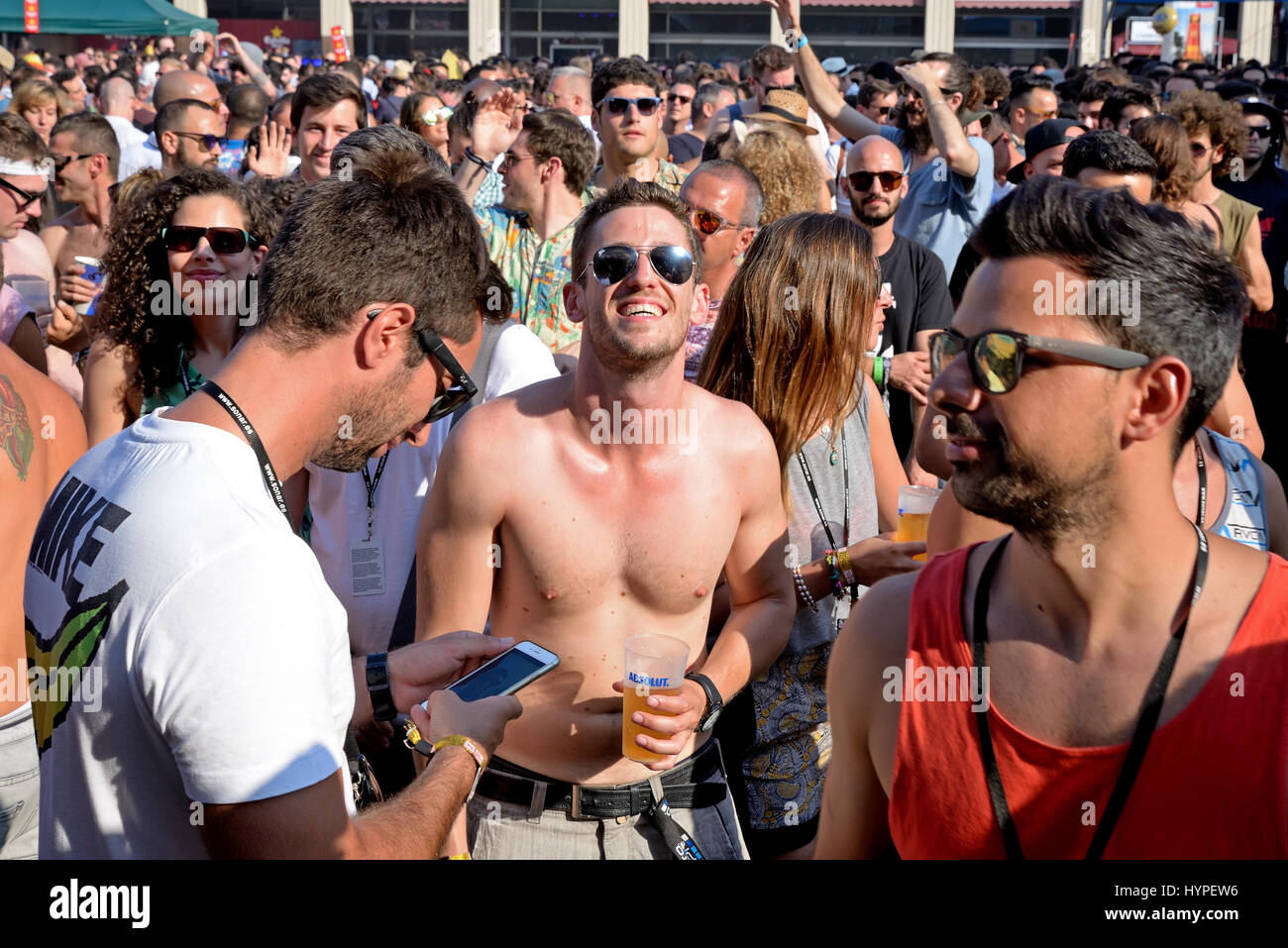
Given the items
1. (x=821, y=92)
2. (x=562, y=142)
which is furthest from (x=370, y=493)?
(x=821, y=92)

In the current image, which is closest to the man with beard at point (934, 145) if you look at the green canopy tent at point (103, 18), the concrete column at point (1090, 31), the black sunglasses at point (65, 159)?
the black sunglasses at point (65, 159)

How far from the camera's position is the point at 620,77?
6.55m

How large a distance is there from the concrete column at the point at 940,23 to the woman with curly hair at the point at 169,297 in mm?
38975

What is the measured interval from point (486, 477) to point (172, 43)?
76.2ft

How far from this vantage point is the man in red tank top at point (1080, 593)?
5.47 feet

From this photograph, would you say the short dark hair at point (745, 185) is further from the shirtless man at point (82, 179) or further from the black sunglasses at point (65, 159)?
the black sunglasses at point (65, 159)

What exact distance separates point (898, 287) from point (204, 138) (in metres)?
4.19

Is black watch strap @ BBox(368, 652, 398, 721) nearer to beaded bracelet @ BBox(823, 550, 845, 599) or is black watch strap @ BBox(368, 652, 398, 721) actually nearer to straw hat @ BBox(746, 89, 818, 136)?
beaded bracelet @ BBox(823, 550, 845, 599)

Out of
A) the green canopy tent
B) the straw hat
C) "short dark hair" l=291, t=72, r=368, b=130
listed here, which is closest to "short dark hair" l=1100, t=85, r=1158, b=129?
the straw hat

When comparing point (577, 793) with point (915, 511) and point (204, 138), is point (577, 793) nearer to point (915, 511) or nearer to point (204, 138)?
point (915, 511)

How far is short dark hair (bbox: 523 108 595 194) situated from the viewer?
5.41 m

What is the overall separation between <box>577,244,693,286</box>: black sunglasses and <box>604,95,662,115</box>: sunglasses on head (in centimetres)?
382
